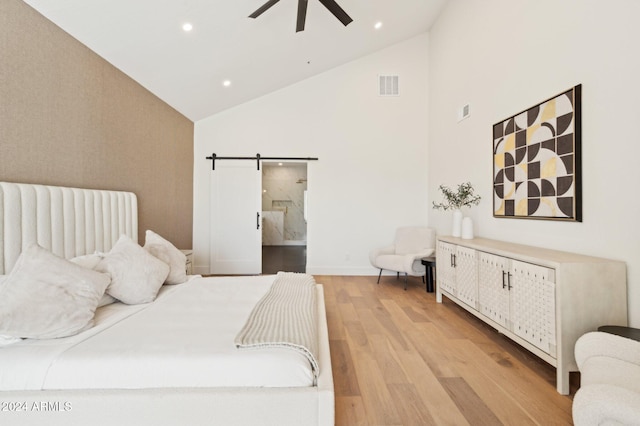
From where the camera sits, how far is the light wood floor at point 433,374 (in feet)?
5.17

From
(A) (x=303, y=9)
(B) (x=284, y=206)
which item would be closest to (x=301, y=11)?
(A) (x=303, y=9)

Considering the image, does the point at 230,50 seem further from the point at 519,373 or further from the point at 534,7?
the point at 519,373

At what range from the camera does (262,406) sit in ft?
3.97

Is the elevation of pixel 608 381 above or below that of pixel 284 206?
below

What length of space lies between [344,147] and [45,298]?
432 cm

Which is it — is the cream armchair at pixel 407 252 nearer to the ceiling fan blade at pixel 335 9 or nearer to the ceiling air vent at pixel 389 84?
the ceiling air vent at pixel 389 84

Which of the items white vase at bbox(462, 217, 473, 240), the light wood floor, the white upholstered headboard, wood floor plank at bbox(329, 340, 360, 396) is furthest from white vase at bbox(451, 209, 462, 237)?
the white upholstered headboard

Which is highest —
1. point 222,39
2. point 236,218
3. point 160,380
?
point 222,39

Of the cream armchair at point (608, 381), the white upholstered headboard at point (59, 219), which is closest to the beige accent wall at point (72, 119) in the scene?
the white upholstered headboard at point (59, 219)

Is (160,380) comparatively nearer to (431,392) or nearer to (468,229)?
(431,392)

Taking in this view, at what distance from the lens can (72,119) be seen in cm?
248

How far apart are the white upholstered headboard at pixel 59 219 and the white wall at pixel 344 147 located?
7.45 feet

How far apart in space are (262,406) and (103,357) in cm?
74

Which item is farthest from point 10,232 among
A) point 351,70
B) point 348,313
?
point 351,70
